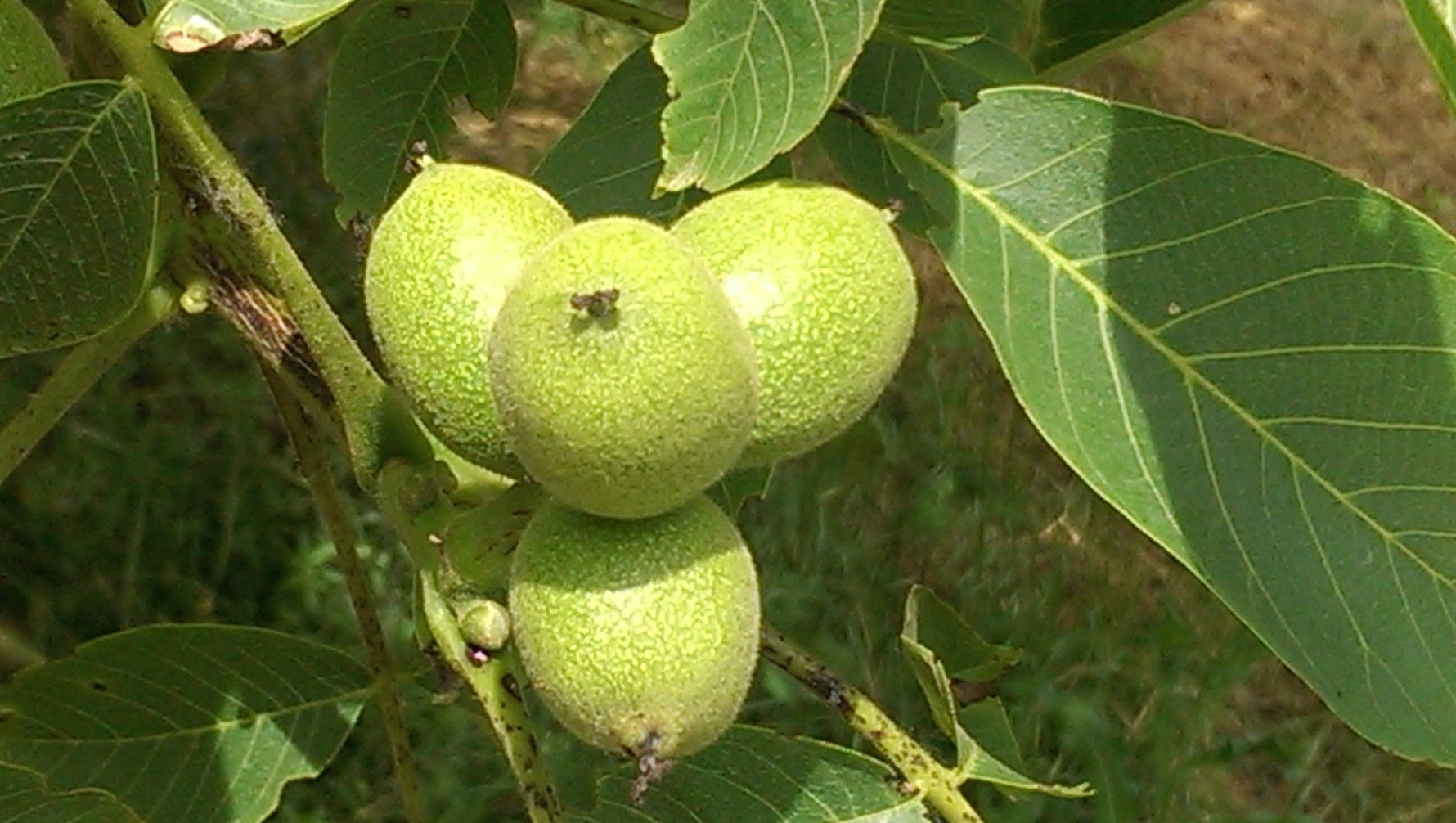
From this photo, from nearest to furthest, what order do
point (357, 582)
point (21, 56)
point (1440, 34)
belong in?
point (1440, 34) < point (21, 56) < point (357, 582)

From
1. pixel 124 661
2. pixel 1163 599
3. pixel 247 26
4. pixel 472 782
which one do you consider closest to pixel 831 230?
pixel 247 26

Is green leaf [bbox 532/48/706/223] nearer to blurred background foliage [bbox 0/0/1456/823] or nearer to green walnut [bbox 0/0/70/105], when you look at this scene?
green walnut [bbox 0/0/70/105]

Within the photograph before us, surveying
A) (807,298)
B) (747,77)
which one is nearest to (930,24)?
(747,77)

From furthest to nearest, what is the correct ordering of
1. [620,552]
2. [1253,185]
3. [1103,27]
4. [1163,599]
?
1. [1163,599]
2. [1103,27]
3. [1253,185]
4. [620,552]

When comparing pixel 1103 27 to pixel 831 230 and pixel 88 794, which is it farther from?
pixel 88 794

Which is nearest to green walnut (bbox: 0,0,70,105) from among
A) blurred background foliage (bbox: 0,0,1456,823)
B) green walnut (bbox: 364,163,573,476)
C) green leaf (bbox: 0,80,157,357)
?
green leaf (bbox: 0,80,157,357)

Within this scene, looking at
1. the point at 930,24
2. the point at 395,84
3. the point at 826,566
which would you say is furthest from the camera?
the point at 826,566

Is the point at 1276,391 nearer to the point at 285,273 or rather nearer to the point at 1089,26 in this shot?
the point at 1089,26
